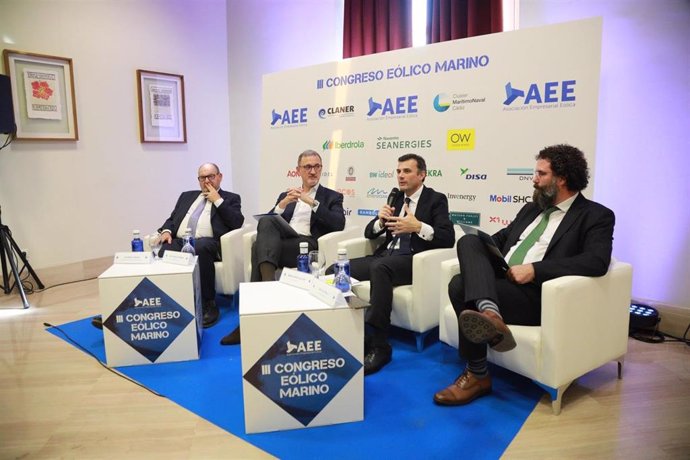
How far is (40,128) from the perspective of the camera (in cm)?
426

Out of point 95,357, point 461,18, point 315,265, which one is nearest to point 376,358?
point 315,265

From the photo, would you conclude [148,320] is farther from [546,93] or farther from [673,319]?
[673,319]

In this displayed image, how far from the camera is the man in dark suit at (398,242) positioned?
2.61m

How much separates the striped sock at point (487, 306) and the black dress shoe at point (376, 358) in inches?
27.6

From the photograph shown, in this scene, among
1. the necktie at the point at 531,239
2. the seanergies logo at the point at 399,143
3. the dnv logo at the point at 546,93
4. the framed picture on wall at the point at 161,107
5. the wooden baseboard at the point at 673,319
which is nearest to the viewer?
the necktie at the point at 531,239

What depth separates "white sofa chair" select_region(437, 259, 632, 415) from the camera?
6.68 feet

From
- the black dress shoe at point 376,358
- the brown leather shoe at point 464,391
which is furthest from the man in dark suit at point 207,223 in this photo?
the brown leather shoe at point 464,391

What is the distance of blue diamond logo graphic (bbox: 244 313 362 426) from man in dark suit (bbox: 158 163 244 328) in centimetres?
151

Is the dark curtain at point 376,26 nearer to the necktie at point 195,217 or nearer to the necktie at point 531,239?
the necktie at point 195,217

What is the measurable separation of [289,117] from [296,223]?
136cm

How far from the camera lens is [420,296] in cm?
269

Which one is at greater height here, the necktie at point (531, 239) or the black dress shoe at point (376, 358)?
the necktie at point (531, 239)

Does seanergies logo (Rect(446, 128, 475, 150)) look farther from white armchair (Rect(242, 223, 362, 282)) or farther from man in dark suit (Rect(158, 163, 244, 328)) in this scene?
man in dark suit (Rect(158, 163, 244, 328))

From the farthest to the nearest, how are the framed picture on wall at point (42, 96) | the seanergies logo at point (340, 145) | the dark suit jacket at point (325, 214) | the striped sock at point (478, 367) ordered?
1. the framed picture on wall at point (42, 96)
2. the seanergies logo at point (340, 145)
3. the dark suit jacket at point (325, 214)
4. the striped sock at point (478, 367)
